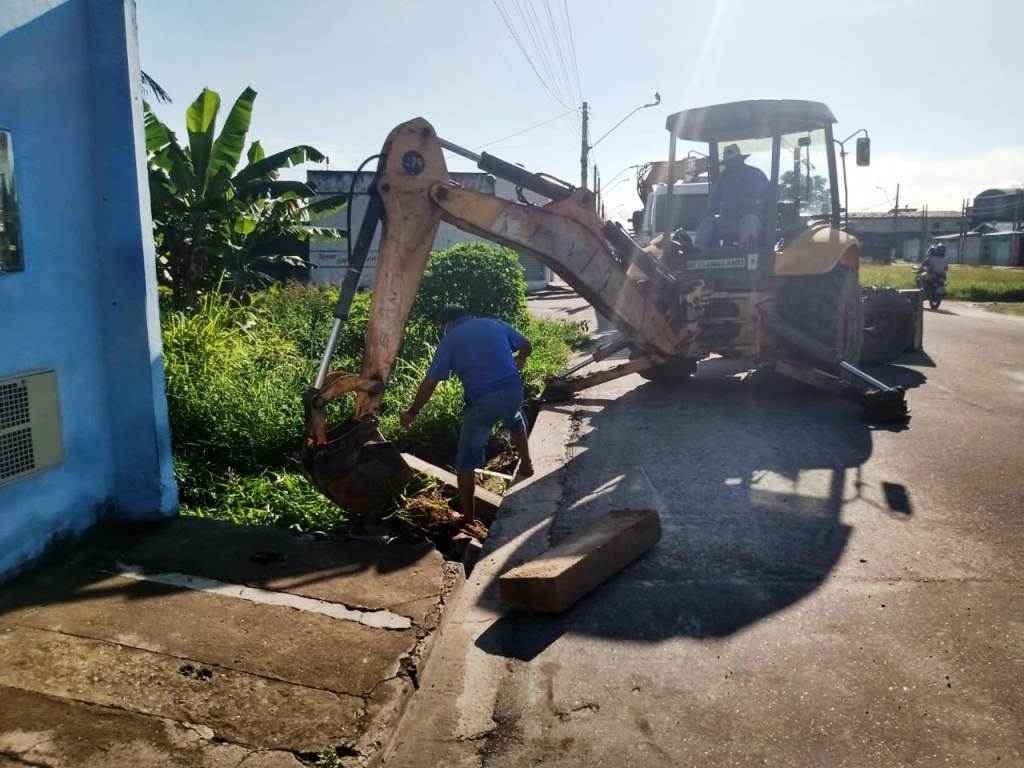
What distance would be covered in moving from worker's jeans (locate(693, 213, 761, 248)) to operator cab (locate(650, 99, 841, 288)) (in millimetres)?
10

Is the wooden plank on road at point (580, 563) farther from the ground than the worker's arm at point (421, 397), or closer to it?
closer to it

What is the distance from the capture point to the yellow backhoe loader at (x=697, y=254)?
5238mm

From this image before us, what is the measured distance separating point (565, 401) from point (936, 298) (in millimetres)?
14284

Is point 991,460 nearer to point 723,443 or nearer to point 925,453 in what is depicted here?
point 925,453

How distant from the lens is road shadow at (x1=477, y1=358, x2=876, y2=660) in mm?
4008

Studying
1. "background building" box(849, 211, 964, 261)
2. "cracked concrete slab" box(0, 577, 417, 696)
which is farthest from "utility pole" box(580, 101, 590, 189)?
"cracked concrete slab" box(0, 577, 417, 696)

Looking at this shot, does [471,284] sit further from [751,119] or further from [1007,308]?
[1007,308]

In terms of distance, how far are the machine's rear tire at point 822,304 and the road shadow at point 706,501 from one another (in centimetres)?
71

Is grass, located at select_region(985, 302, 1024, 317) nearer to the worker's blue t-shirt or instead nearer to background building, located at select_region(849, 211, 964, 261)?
the worker's blue t-shirt

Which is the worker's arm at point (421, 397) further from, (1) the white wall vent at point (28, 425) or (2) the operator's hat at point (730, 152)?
(2) the operator's hat at point (730, 152)

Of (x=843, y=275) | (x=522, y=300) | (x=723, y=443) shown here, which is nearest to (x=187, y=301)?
(x=522, y=300)

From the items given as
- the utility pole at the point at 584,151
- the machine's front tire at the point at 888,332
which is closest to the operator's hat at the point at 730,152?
the machine's front tire at the point at 888,332

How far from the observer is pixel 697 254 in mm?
8688

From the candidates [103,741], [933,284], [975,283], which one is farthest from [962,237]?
[103,741]
